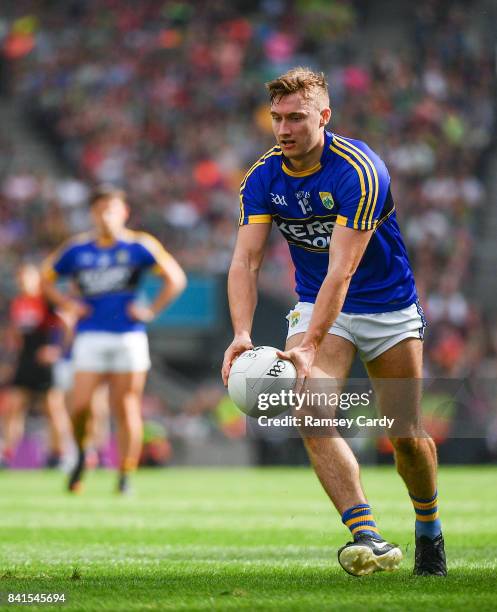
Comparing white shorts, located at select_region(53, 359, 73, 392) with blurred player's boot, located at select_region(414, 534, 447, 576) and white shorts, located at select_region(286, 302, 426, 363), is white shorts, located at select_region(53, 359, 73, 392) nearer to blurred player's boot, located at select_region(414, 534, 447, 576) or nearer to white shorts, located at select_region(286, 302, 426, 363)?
white shorts, located at select_region(286, 302, 426, 363)

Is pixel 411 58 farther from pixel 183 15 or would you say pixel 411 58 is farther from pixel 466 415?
pixel 466 415

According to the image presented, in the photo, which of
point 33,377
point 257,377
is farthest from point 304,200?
point 33,377

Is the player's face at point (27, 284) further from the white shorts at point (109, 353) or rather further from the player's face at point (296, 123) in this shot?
the player's face at point (296, 123)

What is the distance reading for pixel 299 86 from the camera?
5113mm

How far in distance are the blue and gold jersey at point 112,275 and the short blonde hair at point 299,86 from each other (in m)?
6.07

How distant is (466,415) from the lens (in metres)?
15.9

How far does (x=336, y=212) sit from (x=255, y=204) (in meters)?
0.37

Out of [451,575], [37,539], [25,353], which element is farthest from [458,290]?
Result: [451,575]

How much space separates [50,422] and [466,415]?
17.3ft

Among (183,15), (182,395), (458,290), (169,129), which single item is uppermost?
(183,15)

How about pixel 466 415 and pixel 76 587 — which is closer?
pixel 76 587

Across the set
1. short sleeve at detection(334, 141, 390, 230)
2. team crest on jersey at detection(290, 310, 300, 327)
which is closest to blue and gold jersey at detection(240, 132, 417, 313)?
short sleeve at detection(334, 141, 390, 230)

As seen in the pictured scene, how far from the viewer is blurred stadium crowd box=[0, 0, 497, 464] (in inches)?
790

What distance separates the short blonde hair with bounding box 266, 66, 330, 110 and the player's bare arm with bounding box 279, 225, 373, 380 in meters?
0.57
